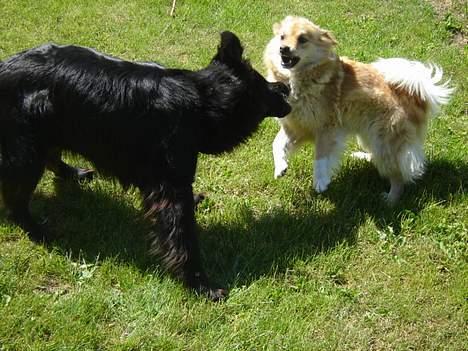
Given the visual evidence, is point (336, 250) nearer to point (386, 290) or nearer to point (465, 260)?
point (386, 290)

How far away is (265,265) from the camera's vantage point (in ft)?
11.9

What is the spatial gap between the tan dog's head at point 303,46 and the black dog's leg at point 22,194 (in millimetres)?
1978

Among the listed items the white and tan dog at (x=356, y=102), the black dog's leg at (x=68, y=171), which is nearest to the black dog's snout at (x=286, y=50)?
the white and tan dog at (x=356, y=102)

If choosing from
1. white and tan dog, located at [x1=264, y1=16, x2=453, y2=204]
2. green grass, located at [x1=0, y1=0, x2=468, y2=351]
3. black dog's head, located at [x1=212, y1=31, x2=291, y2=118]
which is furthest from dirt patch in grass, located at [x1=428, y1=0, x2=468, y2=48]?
black dog's head, located at [x1=212, y1=31, x2=291, y2=118]

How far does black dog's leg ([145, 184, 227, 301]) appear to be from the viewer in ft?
11.1

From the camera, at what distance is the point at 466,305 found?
339 centimetres

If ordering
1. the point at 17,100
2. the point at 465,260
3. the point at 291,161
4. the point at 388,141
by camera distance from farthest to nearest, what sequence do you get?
1. the point at 291,161
2. the point at 388,141
3. the point at 465,260
4. the point at 17,100

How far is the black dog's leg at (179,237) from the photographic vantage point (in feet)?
11.1

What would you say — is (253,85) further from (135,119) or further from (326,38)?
(326,38)

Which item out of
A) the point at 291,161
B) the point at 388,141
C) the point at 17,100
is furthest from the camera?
the point at 291,161

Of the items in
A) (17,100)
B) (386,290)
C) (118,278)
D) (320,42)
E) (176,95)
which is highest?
(320,42)

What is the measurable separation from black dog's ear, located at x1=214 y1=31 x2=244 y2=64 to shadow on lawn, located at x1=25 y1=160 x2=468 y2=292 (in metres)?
1.21

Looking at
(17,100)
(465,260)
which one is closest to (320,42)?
(465,260)

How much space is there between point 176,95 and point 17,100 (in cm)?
97
